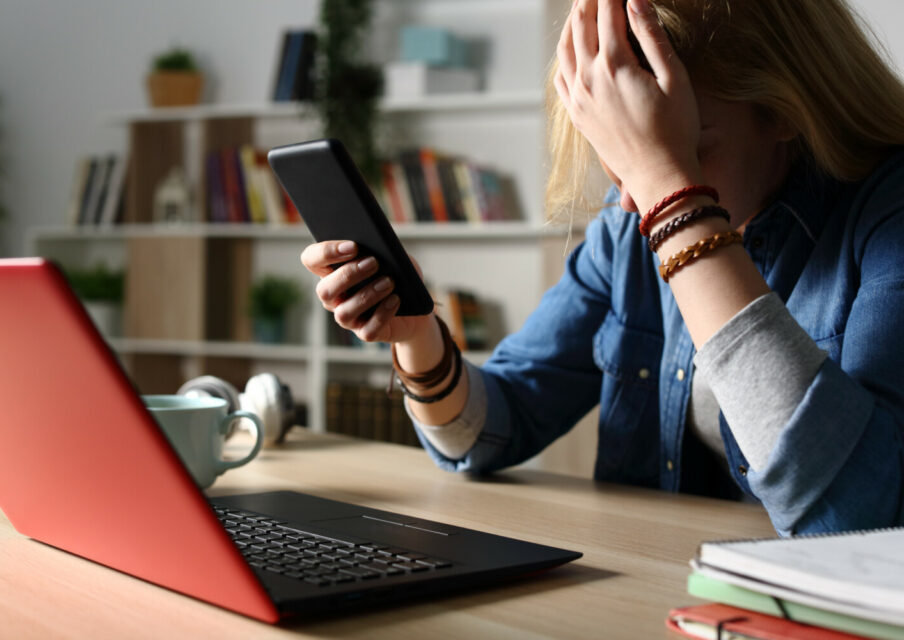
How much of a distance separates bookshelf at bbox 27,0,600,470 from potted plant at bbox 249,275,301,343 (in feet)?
0.25

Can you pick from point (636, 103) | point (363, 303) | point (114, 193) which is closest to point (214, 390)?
point (363, 303)

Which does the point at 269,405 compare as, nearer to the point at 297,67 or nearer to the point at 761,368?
the point at 761,368

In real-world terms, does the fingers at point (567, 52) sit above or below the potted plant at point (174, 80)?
below

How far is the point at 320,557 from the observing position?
0.59 metres

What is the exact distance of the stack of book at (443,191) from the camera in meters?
3.14

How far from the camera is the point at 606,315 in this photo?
1.24m

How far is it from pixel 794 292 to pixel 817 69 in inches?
8.7

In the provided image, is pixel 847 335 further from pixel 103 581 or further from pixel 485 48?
pixel 485 48

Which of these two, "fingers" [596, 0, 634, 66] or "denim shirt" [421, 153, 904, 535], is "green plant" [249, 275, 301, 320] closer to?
"denim shirt" [421, 153, 904, 535]

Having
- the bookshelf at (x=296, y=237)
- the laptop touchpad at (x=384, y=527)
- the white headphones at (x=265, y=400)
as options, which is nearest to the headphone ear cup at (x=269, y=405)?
the white headphones at (x=265, y=400)

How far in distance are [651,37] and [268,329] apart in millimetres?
2864

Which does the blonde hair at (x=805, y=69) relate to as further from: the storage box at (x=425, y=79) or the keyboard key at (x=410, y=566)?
the storage box at (x=425, y=79)

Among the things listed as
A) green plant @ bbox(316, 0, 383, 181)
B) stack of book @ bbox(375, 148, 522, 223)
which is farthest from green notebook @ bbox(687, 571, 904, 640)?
green plant @ bbox(316, 0, 383, 181)

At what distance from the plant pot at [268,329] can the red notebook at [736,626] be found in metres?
3.14
